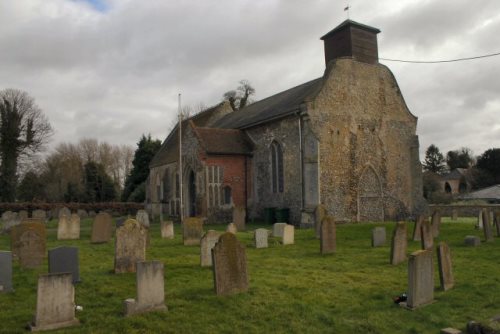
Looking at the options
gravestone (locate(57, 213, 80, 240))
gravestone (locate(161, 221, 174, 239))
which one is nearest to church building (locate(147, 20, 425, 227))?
gravestone (locate(161, 221, 174, 239))

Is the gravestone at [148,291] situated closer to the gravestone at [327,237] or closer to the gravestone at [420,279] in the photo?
the gravestone at [420,279]

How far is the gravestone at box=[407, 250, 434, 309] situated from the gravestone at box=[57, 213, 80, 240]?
13.4 m

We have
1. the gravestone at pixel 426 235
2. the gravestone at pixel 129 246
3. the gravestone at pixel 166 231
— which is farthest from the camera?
the gravestone at pixel 166 231

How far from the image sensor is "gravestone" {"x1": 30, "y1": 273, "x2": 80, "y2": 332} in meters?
6.18

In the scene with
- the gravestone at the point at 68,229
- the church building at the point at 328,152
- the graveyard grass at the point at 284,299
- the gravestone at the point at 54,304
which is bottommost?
the graveyard grass at the point at 284,299

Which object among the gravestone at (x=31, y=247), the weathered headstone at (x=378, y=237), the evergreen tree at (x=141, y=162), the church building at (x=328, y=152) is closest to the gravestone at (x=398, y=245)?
the weathered headstone at (x=378, y=237)

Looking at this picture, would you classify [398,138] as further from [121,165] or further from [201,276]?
[121,165]

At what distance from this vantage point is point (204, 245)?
10484 mm

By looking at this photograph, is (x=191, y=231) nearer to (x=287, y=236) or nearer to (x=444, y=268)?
(x=287, y=236)

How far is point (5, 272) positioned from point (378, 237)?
409 inches

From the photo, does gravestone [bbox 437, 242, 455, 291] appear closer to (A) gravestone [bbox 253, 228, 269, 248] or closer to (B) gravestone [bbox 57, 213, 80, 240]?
(A) gravestone [bbox 253, 228, 269, 248]

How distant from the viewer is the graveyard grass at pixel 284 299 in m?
6.47

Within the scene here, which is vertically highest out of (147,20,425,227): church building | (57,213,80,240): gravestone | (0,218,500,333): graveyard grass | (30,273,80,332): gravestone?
(147,20,425,227): church building

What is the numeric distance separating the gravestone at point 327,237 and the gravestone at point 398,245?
2094 millimetres
